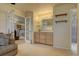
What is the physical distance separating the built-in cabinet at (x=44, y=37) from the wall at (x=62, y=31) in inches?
29.2

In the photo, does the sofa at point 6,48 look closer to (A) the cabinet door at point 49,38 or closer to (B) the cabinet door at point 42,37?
(A) the cabinet door at point 49,38

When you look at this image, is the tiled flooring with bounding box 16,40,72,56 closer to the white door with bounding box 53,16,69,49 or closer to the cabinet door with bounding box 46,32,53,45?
the white door with bounding box 53,16,69,49

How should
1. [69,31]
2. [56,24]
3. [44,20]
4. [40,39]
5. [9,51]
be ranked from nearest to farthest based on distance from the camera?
[9,51] < [69,31] < [56,24] < [40,39] < [44,20]

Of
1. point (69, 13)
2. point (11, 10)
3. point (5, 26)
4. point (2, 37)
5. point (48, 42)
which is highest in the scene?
point (11, 10)

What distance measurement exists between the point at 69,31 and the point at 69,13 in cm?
88

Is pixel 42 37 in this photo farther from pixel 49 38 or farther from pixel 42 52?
pixel 42 52

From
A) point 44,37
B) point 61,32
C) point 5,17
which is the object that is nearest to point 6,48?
point 61,32

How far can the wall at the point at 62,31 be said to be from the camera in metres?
5.05

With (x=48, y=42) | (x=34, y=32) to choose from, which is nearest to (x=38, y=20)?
(x=34, y=32)

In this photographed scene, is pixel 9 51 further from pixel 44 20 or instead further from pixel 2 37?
pixel 44 20

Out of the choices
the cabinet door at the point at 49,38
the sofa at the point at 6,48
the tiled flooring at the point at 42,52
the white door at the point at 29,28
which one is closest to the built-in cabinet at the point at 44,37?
the cabinet door at the point at 49,38

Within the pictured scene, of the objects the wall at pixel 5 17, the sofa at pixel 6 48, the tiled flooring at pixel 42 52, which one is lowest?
the tiled flooring at pixel 42 52

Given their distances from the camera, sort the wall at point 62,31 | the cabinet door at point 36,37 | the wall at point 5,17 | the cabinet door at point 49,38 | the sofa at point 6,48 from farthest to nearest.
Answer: the cabinet door at point 36,37, the wall at point 5,17, the cabinet door at point 49,38, the wall at point 62,31, the sofa at point 6,48

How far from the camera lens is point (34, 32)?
7.12 m
